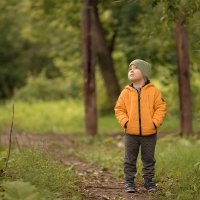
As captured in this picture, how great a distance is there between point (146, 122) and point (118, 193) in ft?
3.50

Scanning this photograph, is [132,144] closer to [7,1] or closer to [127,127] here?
[127,127]

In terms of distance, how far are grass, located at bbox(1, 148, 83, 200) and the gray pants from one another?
0.75 metres

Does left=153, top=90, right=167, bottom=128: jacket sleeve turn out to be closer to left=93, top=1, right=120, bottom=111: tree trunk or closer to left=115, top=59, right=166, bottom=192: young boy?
left=115, top=59, right=166, bottom=192: young boy

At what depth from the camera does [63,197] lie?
741 cm

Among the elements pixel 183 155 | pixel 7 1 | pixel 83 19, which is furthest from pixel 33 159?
pixel 7 1

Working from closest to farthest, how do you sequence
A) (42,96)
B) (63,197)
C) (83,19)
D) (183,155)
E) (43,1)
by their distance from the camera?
(63,197) < (183,155) < (83,19) < (43,1) < (42,96)

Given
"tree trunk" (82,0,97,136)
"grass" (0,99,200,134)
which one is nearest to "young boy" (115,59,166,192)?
"tree trunk" (82,0,97,136)

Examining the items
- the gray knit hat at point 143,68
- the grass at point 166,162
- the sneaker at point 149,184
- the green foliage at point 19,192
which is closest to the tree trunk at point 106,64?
the grass at point 166,162

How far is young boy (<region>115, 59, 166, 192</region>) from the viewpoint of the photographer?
8.08 m

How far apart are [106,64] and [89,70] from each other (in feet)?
22.7

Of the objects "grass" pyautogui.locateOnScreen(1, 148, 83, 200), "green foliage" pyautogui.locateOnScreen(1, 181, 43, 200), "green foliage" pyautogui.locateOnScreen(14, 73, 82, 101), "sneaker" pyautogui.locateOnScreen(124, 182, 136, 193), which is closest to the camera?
"green foliage" pyautogui.locateOnScreen(1, 181, 43, 200)

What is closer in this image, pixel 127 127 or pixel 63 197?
pixel 63 197

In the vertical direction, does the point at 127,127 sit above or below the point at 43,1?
below

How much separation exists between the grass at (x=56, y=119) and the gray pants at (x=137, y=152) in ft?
30.8
